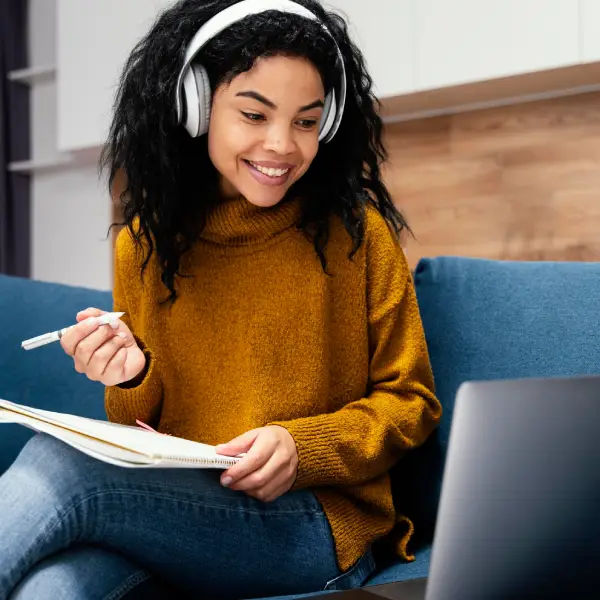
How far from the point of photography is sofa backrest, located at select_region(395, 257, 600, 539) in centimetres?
A: 118

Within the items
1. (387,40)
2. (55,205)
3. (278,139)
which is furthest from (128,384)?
(55,205)

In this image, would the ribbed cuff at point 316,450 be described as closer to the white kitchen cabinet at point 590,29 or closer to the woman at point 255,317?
the woman at point 255,317

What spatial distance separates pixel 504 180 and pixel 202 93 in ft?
5.36

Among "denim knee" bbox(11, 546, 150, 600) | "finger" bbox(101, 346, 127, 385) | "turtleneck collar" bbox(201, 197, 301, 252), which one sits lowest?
"denim knee" bbox(11, 546, 150, 600)

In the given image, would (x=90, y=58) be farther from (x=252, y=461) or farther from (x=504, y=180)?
(x=252, y=461)

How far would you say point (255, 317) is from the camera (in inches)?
43.9

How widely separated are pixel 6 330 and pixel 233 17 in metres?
0.67

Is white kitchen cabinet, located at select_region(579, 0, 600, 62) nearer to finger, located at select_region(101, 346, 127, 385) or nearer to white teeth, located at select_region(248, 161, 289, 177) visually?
white teeth, located at select_region(248, 161, 289, 177)

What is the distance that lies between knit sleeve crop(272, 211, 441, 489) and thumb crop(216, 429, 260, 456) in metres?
0.06

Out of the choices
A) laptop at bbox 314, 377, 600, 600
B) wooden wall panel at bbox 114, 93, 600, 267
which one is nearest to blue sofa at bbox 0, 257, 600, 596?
laptop at bbox 314, 377, 600, 600

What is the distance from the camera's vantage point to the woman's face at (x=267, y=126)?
1.03m

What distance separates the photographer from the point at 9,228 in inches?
150

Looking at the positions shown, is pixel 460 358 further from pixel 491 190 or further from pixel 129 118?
pixel 491 190

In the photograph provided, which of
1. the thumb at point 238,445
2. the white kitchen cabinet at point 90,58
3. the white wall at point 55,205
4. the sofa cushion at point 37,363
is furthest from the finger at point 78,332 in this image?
the white wall at point 55,205
